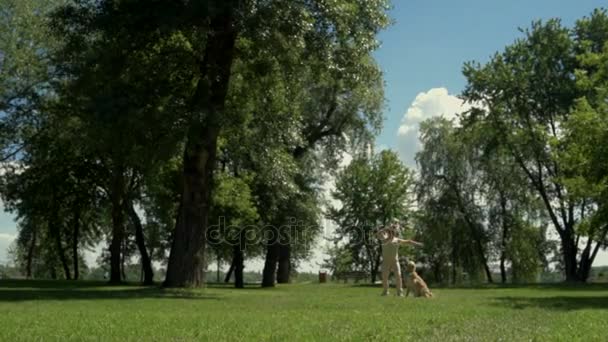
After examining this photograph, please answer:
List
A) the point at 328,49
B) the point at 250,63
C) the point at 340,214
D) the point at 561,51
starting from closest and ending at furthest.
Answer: the point at 328,49 → the point at 250,63 → the point at 561,51 → the point at 340,214

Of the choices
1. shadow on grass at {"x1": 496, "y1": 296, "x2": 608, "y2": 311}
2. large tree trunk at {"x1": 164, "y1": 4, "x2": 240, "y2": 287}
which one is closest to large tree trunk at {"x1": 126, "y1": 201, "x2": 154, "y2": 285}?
large tree trunk at {"x1": 164, "y1": 4, "x2": 240, "y2": 287}

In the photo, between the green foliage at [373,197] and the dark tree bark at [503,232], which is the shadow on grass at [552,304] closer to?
the dark tree bark at [503,232]

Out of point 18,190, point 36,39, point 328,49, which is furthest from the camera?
point 18,190

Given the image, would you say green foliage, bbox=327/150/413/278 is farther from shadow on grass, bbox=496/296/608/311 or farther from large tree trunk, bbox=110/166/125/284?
shadow on grass, bbox=496/296/608/311

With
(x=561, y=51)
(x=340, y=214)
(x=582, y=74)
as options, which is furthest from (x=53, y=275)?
(x=582, y=74)

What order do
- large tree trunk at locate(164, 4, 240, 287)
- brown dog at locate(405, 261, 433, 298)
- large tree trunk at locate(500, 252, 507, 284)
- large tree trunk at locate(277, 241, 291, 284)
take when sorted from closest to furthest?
brown dog at locate(405, 261, 433, 298)
large tree trunk at locate(164, 4, 240, 287)
large tree trunk at locate(277, 241, 291, 284)
large tree trunk at locate(500, 252, 507, 284)

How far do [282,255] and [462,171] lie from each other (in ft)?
56.7

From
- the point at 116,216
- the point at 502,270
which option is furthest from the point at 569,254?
the point at 116,216

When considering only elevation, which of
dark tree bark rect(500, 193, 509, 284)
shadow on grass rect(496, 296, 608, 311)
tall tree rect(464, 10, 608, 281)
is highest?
tall tree rect(464, 10, 608, 281)

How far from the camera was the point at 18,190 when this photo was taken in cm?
4272

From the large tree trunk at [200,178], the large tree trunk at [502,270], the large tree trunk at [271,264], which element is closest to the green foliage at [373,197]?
the large tree trunk at [502,270]

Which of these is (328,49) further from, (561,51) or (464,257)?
(464,257)

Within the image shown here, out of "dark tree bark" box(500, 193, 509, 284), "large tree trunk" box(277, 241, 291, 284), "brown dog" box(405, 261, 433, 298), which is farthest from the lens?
"dark tree bark" box(500, 193, 509, 284)

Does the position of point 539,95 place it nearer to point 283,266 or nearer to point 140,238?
point 283,266
